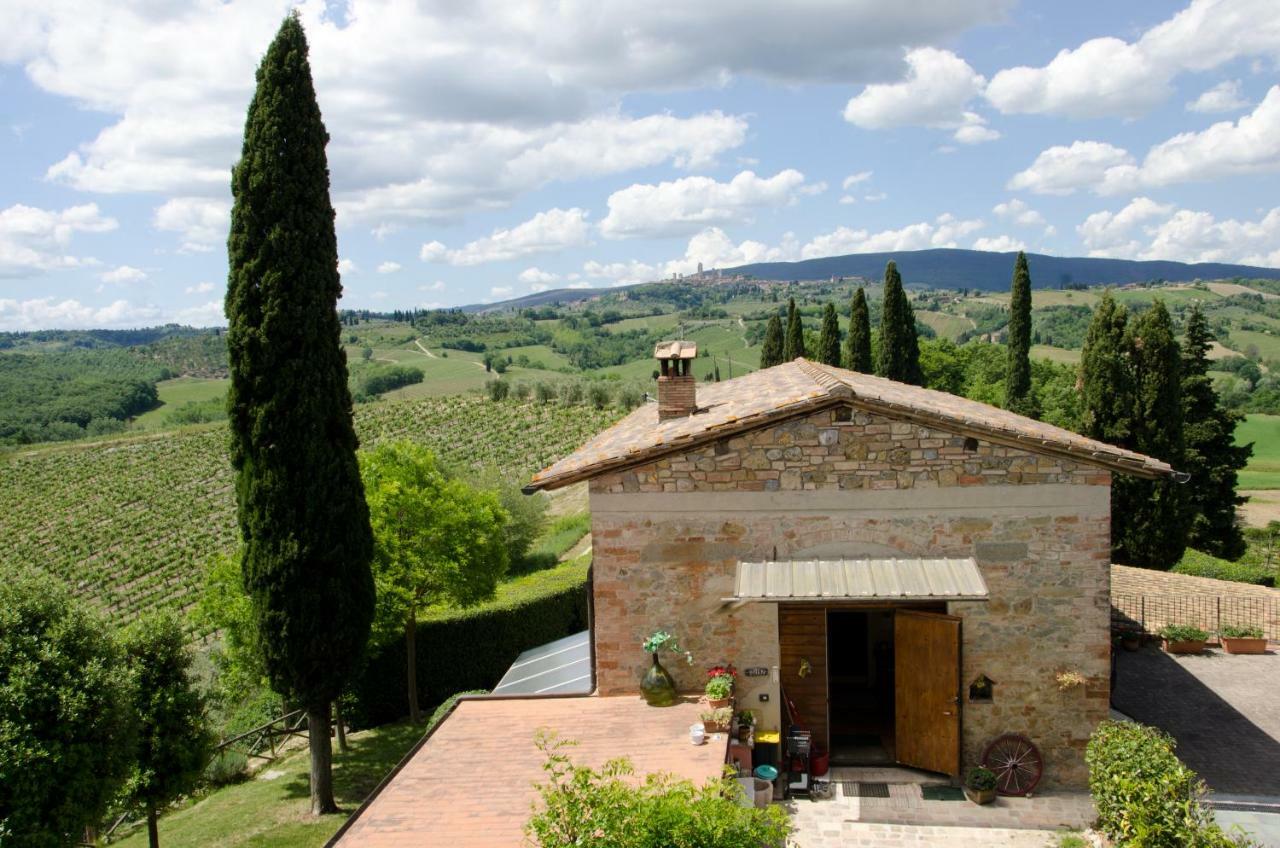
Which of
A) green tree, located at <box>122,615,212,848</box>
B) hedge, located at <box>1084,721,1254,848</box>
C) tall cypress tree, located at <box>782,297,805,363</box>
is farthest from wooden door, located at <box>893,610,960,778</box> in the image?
tall cypress tree, located at <box>782,297,805,363</box>

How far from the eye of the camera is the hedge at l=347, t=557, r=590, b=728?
21812 mm

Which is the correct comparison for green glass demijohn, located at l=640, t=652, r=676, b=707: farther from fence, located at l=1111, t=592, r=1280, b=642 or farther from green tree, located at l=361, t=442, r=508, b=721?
fence, located at l=1111, t=592, r=1280, b=642

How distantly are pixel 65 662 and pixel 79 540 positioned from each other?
53.5m

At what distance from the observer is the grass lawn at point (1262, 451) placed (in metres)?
58.6

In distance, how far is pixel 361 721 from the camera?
2169cm

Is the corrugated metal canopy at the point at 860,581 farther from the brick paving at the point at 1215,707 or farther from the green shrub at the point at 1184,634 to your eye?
the green shrub at the point at 1184,634

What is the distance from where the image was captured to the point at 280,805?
16.2 meters

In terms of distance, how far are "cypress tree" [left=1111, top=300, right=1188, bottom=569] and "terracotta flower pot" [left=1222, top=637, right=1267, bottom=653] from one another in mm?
6519

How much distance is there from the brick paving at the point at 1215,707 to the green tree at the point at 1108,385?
9286 millimetres

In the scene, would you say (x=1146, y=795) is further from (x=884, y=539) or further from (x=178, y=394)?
(x=178, y=394)

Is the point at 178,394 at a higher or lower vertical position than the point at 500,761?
higher

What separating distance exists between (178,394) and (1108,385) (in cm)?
14247

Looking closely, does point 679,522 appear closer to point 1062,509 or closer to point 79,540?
point 1062,509

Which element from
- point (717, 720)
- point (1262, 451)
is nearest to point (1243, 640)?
point (717, 720)
